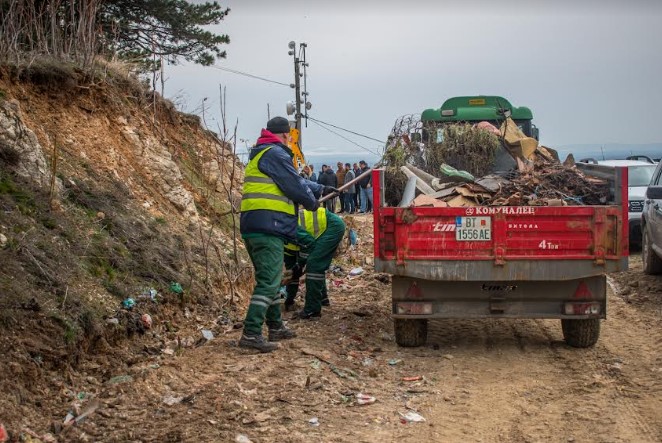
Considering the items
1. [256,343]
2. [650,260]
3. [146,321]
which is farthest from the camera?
[650,260]

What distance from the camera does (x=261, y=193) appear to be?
306 inches

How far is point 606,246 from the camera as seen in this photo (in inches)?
309

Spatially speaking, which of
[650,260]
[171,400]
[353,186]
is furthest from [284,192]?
[353,186]

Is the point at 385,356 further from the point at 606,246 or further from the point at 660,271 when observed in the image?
the point at 660,271

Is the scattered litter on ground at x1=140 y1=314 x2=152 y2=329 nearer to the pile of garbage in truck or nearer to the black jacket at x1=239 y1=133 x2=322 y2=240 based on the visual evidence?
the black jacket at x1=239 y1=133 x2=322 y2=240

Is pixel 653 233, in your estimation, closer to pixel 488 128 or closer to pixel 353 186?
pixel 488 128

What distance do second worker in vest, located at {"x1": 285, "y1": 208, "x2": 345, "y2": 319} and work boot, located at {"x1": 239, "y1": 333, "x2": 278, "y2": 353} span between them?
1766 mm

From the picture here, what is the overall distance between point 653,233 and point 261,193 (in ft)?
23.2

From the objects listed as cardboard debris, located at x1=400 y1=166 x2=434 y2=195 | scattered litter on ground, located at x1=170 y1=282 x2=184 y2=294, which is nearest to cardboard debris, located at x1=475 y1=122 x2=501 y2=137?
cardboard debris, located at x1=400 y1=166 x2=434 y2=195

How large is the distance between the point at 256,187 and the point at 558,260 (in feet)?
9.53

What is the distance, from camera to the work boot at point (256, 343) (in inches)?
304

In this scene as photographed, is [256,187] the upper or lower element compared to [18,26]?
lower

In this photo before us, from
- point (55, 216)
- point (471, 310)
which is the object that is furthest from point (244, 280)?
point (471, 310)

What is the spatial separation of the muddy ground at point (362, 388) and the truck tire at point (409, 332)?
0.15 meters
